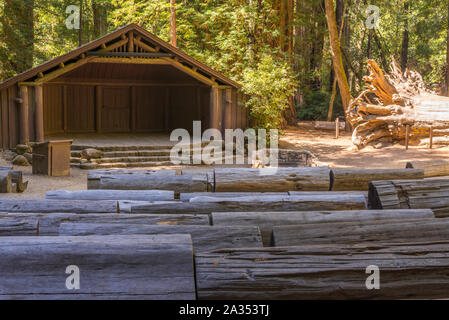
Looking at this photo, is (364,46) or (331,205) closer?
(331,205)

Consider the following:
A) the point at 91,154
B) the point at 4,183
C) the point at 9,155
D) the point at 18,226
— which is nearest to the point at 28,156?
the point at 9,155

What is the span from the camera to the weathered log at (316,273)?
310 cm

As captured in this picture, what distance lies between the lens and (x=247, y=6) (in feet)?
78.4

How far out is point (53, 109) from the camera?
1967 centimetres

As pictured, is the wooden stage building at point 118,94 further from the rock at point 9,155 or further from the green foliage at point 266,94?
the green foliage at point 266,94

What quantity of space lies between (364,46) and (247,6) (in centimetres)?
1639

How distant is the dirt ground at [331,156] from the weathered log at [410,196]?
7.40 m

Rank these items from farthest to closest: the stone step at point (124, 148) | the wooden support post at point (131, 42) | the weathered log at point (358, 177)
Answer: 1. the wooden support post at point (131, 42)
2. the stone step at point (124, 148)
3. the weathered log at point (358, 177)

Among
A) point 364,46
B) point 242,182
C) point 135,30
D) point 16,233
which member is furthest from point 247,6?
point 16,233

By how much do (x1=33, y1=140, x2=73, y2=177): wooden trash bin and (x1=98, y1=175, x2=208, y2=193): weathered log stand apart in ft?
25.2

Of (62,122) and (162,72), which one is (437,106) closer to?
(162,72)

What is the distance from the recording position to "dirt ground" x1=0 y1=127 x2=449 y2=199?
38.6ft

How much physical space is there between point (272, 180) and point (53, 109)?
621 inches

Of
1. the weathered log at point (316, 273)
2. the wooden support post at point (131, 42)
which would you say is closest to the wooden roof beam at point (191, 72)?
the wooden support post at point (131, 42)
